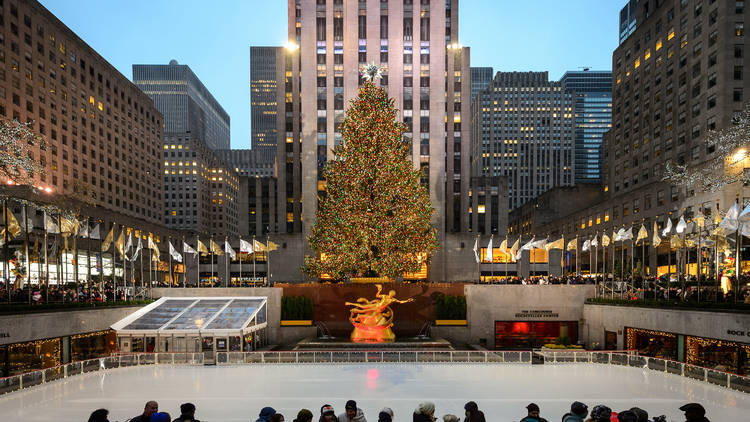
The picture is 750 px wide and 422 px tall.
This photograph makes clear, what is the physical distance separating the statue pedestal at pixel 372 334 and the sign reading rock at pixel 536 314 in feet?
Answer: 35.8

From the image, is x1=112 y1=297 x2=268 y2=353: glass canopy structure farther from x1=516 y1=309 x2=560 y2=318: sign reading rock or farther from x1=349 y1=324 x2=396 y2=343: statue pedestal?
x1=516 y1=309 x2=560 y2=318: sign reading rock

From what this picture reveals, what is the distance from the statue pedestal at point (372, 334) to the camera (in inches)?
1141

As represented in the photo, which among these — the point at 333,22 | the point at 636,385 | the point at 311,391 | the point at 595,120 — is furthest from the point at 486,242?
the point at 595,120

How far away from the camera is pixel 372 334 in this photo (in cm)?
2917

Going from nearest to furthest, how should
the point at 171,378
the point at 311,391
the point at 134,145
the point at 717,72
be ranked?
the point at 311,391
the point at 171,378
the point at 717,72
the point at 134,145

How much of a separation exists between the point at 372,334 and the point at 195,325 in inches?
416

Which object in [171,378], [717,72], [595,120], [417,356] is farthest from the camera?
[595,120]

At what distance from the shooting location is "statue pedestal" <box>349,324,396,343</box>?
2897 cm

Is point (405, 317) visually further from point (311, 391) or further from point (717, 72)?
point (717, 72)

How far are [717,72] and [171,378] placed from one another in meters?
69.9

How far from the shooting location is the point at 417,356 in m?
22.9

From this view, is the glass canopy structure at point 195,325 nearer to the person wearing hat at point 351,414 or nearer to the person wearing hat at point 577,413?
the person wearing hat at point 351,414

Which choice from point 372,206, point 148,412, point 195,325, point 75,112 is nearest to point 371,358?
point 195,325

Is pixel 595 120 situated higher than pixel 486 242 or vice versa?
pixel 595 120
